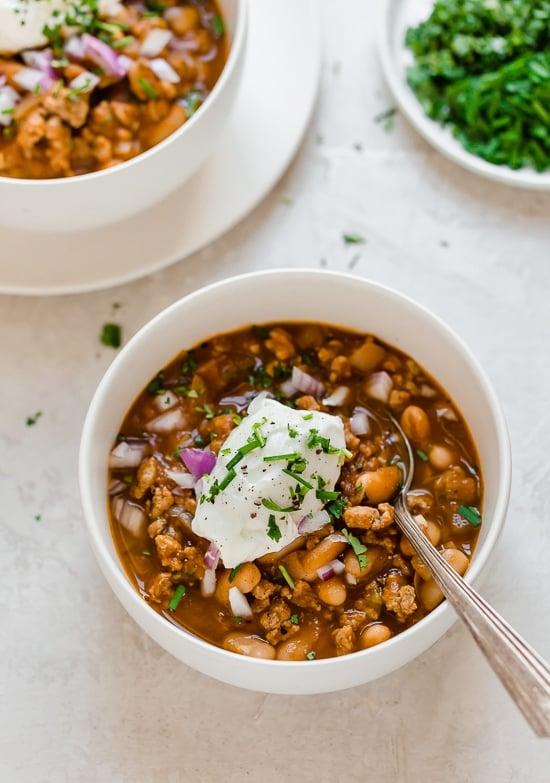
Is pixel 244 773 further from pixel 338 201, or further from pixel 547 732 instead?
pixel 338 201

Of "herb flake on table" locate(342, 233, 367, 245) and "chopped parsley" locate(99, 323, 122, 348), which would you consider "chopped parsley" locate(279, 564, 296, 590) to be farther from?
"herb flake on table" locate(342, 233, 367, 245)

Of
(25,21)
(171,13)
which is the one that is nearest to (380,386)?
(171,13)

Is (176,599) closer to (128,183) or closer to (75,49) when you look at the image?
(128,183)

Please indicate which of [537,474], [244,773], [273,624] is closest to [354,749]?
[244,773]

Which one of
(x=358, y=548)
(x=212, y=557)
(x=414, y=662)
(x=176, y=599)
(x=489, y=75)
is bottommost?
(x=414, y=662)

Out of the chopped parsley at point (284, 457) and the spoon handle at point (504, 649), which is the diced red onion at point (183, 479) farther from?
the spoon handle at point (504, 649)

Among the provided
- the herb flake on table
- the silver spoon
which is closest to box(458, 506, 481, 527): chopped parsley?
the silver spoon

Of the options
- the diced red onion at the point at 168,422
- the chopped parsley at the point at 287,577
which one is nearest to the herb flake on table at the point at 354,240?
the diced red onion at the point at 168,422
